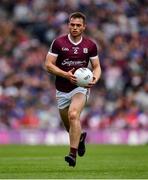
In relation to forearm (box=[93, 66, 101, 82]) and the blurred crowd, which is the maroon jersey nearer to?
forearm (box=[93, 66, 101, 82])

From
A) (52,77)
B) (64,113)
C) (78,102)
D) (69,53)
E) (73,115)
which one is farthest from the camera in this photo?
(52,77)

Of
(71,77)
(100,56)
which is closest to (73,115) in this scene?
(71,77)

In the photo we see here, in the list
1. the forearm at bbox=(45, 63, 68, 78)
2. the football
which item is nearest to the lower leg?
the football

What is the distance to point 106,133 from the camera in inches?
983

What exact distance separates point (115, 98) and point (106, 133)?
200 cm

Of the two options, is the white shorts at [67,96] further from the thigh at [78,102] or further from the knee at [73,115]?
the knee at [73,115]

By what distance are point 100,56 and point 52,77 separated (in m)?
1.86

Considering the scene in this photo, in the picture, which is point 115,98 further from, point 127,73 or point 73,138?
point 73,138

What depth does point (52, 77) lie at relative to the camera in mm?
27438

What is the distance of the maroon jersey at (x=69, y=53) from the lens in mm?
13156

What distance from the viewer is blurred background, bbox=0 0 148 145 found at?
25062 millimetres

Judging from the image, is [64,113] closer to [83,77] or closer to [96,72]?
[96,72]

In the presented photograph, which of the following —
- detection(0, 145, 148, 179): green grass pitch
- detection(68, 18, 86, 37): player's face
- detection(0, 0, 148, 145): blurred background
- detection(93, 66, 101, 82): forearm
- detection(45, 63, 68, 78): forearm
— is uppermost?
detection(68, 18, 86, 37): player's face

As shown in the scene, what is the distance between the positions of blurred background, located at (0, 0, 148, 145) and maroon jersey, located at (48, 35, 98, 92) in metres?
11.5
